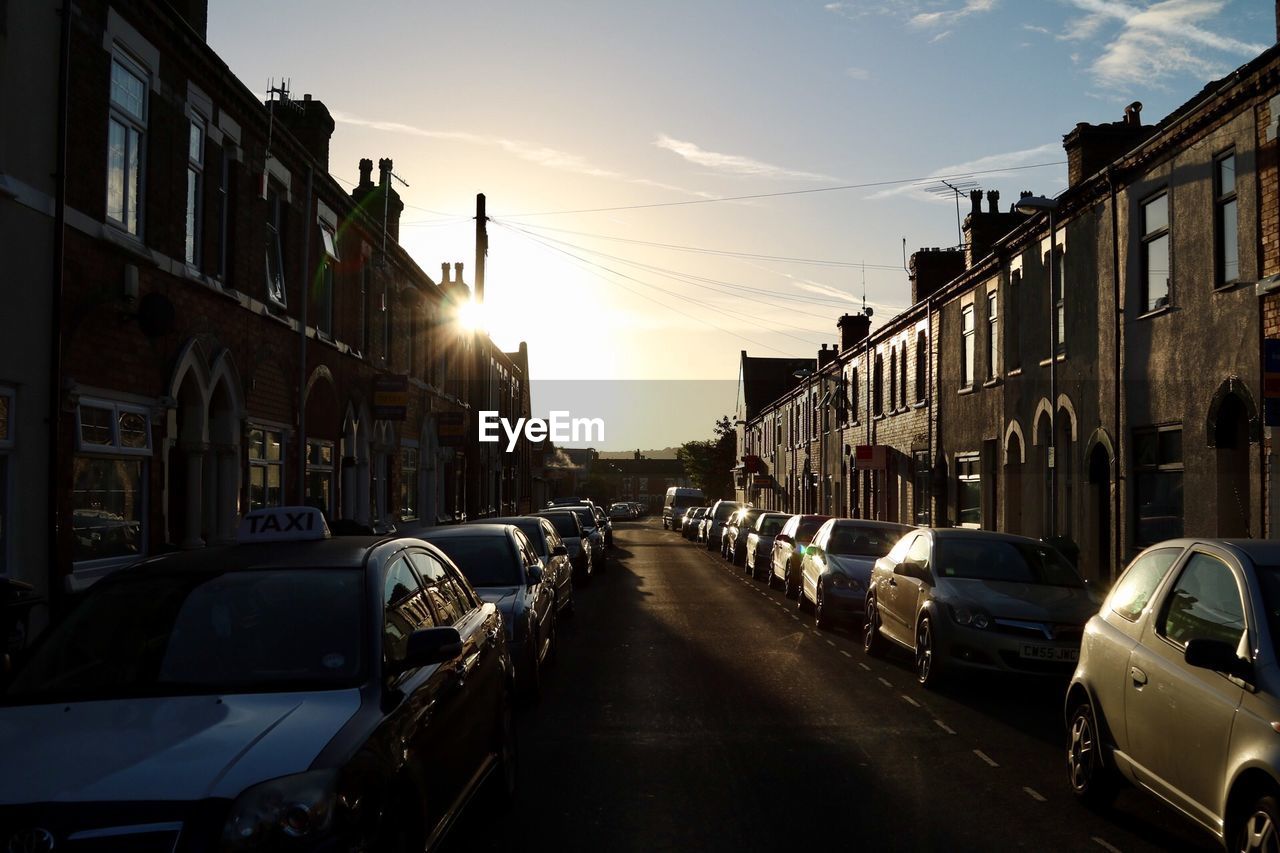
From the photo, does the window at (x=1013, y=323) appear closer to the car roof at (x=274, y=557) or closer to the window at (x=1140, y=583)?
the window at (x=1140, y=583)

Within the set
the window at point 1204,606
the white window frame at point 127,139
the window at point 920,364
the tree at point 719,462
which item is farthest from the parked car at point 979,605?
the tree at point 719,462

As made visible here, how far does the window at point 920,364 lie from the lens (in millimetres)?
31797

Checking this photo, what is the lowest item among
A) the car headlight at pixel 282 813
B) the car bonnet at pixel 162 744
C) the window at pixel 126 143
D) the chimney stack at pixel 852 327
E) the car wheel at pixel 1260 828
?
the car wheel at pixel 1260 828

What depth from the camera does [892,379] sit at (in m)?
35.7

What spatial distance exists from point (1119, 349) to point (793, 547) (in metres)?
6.68

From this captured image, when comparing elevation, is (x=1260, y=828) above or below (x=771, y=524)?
below

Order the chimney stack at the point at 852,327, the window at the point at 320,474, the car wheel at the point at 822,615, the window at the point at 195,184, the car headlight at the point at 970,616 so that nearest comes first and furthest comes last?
1. the car headlight at the point at 970,616
2. the window at the point at 195,184
3. the car wheel at the point at 822,615
4. the window at the point at 320,474
5. the chimney stack at the point at 852,327

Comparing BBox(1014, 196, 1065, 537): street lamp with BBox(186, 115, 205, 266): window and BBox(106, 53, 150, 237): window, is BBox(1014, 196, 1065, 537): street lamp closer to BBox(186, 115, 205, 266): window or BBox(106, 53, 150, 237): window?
BBox(186, 115, 205, 266): window

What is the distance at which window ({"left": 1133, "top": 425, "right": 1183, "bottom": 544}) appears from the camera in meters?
16.5

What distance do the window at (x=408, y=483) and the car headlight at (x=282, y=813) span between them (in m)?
26.4

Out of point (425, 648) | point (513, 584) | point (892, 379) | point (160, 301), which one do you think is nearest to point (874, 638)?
point (513, 584)

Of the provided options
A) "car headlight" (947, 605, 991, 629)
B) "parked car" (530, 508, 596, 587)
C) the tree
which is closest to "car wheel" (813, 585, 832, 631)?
"car headlight" (947, 605, 991, 629)

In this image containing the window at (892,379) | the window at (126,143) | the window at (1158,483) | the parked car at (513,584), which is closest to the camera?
the parked car at (513,584)

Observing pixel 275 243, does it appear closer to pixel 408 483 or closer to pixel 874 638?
pixel 874 638
